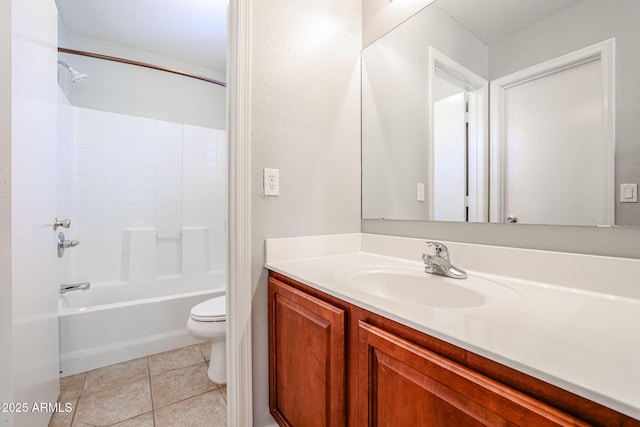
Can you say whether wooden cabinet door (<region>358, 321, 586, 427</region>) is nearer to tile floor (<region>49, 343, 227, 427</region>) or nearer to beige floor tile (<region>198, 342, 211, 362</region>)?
tile floor (<region>49, 343, 227, 427</region>)

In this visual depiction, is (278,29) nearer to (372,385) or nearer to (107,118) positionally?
(372,385)

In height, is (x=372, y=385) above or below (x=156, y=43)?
below

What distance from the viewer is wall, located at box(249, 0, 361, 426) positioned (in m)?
1.12

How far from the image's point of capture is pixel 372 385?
2.21ft

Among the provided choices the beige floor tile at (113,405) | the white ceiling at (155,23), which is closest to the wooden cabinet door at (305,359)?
the beige floor tile at (113,405)

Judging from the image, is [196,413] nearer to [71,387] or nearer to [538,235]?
[71,387]

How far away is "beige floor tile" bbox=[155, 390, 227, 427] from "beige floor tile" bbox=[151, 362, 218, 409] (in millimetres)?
51

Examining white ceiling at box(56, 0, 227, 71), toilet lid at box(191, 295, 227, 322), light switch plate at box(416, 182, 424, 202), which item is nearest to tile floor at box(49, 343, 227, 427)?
toilet lid at box(191, 295, 227, 322)

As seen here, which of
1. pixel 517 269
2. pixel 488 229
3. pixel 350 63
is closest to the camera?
pixel 517 269

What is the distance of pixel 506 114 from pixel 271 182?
0.89 metres

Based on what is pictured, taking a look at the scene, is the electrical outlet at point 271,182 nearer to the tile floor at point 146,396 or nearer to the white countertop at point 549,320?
the white countertop at point 549,320

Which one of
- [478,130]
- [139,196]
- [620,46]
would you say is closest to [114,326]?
[139,196]

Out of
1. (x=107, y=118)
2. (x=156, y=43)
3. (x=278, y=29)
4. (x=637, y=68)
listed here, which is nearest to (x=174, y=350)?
(x=107, y=118)

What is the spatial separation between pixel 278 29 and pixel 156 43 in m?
1.81
